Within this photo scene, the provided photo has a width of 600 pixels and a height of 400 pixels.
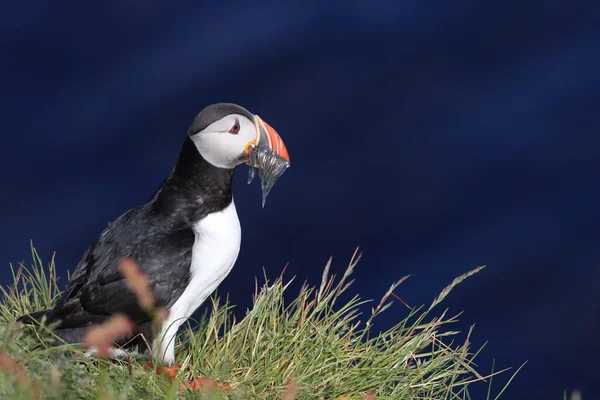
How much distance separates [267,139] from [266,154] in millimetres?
93

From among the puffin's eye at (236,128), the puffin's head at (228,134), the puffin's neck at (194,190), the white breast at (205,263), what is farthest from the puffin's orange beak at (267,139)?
the white breast at (205,263)

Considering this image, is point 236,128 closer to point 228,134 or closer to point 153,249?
point 228,134

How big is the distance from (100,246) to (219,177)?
87cm

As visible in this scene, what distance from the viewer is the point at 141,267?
4.76 m

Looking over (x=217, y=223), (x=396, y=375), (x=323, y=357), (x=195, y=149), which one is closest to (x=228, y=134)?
(x=195, y=149)

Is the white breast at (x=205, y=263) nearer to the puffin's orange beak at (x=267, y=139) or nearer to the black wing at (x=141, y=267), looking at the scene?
the black wing at (x=141, y=267)

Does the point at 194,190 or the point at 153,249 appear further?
the point at 194,190

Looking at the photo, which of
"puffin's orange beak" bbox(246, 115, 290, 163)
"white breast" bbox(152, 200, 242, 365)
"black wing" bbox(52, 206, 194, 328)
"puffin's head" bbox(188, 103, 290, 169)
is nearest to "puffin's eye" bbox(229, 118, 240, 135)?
"puffin's head" bbox(188, 103, 290, 169)

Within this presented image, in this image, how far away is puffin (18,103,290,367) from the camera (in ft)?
15.7

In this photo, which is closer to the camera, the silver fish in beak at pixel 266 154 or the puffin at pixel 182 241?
the puffin at pixel 182 241

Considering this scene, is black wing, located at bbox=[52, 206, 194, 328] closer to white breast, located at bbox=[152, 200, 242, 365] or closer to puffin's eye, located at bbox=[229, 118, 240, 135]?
white breast, located at bbox=[152, 200, 242, 365]

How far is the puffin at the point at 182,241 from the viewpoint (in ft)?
15.7

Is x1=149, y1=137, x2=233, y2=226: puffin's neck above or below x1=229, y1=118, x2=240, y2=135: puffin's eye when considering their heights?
below

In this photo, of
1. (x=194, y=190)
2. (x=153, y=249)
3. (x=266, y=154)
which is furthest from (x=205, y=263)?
(x=266, y=154)
